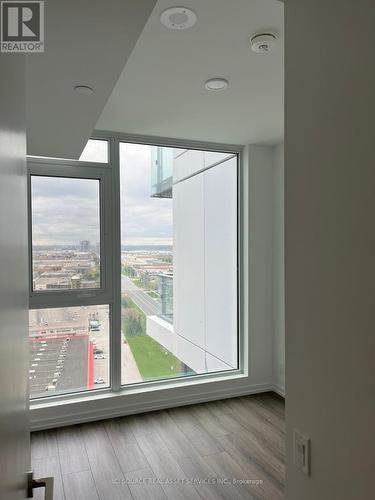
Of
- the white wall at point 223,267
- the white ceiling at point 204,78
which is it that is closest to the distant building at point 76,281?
the white wall at point 223,267

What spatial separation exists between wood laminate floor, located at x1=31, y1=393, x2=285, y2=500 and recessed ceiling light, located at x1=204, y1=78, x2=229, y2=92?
2676 millimetres

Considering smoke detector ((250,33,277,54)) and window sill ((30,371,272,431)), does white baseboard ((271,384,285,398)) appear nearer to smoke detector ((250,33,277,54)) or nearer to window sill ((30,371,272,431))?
window sill ((30,371,272,431))

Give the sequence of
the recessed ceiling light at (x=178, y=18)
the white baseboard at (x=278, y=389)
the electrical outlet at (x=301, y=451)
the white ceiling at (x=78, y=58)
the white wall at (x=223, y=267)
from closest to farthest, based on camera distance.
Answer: the electrical outlet at (x=301, y=451) → the white ceiling at (x=78, y=58) → the recessed ceiling light at (x=178, y=18) → the white baseboard at (x=278, y=389) → the white wall at (x=223, y=267)

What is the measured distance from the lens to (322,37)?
0.99m

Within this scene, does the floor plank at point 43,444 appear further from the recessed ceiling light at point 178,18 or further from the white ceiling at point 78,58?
the recessed ceiling light at point 178,18

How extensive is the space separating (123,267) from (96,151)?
117 centimetres

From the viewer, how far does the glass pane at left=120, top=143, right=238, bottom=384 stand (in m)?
3.61

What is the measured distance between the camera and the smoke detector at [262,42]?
1807 millimetres

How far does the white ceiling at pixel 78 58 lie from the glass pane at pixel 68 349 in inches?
68.9

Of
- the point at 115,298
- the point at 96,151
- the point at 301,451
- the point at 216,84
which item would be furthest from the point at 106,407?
the point at 216,84

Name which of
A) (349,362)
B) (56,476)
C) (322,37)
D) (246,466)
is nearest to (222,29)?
(322,37)

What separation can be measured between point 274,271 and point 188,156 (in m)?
1.73

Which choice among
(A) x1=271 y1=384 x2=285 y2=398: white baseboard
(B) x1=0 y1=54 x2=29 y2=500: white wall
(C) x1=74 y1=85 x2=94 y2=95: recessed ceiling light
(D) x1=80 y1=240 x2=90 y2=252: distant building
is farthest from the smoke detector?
(A) x1=271 y1=384 x2=285 y2=398: white baseboard

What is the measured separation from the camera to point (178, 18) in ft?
5.45
